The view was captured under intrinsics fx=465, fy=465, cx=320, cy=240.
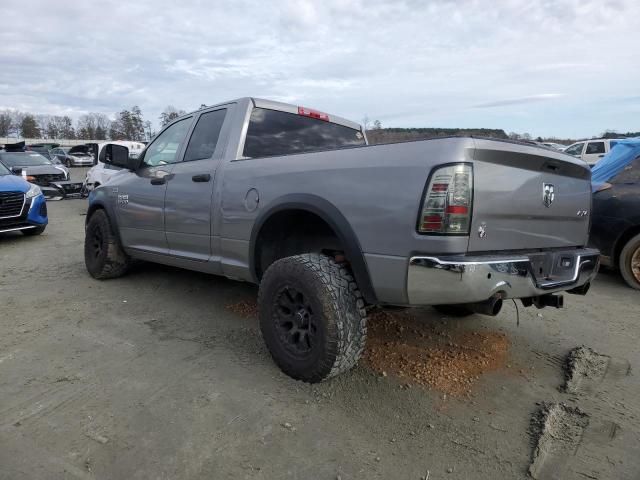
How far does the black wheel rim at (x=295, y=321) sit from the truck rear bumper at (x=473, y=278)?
26.0 inches

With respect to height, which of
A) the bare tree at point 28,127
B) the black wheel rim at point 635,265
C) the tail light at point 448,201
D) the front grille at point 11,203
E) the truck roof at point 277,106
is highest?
the bare tree at point 28,127

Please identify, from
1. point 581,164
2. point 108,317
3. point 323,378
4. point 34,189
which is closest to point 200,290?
point 108,317

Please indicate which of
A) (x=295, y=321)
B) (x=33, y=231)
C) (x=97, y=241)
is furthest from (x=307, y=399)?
(x=33, y=231)

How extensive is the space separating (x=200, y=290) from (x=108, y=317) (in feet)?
3.47

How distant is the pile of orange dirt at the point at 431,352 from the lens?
3045mm

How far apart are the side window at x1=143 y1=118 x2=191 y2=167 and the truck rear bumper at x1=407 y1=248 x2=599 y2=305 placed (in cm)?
288

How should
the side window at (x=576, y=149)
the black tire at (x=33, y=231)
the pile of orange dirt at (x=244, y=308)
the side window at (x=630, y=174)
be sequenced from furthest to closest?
the side window at (x=576, y=149)
the black tire at (x=33, y=231)
the side window at (x=630, y=174)
the pile of orange dirt at (x=244, y=308)

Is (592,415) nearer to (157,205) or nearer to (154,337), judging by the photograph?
(154,337)

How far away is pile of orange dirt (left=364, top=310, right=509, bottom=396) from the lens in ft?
9.99

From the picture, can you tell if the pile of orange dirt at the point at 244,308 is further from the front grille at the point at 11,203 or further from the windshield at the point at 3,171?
the windshield at the point at 3,171

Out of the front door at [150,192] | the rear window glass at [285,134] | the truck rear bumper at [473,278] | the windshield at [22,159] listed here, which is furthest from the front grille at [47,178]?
the truck rear bumper at [473,278]

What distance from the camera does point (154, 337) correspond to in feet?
12.2

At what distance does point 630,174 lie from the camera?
221 inches

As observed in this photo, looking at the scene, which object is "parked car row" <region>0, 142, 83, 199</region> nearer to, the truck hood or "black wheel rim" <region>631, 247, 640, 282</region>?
the truck hood
